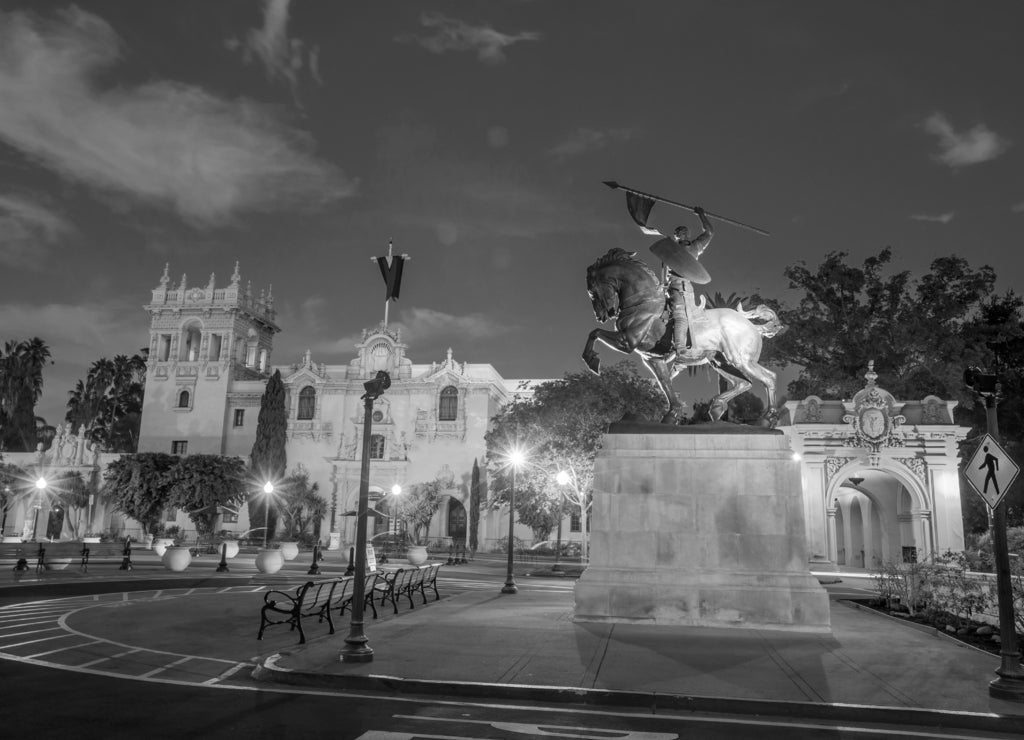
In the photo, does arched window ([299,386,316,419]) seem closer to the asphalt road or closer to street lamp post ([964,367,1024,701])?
the asphalt road

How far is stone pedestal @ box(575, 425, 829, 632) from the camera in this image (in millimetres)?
12047

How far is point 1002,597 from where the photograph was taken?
338 inches

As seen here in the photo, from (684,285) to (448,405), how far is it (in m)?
42.9

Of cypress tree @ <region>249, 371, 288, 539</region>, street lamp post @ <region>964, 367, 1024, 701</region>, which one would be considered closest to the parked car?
cypress tree @ <region>249, 371, 288, 539</region>

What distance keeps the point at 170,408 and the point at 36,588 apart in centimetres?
4362

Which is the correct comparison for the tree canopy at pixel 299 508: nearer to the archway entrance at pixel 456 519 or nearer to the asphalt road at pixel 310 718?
the archway entrance at pixel 456 519

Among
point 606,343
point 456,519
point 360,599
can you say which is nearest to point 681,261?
point 606,343

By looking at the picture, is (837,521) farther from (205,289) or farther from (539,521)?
(205,289)

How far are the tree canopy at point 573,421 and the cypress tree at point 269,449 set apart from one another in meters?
21.9

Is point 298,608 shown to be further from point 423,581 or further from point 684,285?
point 684,285

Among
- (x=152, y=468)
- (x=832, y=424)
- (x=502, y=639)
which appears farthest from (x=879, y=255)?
(x=152, y=468)

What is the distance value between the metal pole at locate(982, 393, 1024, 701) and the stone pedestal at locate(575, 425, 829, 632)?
3495 mm

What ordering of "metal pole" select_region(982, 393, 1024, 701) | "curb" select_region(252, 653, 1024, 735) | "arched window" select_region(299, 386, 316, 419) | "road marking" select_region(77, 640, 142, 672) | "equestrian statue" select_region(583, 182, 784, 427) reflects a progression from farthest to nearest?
1. "arched window" select_region(299, 386, 316, 419)
2. "equestrian statue" select_region(583, 182, 784, 427)
3. "road marking" select_region(77, 640, 142, 672)
4. "metal pole" select_region(982, 393, 1024, 701)
5. "curb" select_region(252, 653, 1024, 735)

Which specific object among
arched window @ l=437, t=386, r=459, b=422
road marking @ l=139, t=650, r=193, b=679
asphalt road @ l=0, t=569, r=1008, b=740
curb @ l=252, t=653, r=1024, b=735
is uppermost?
arched window @ l=437, t=386, r=459, b=422
